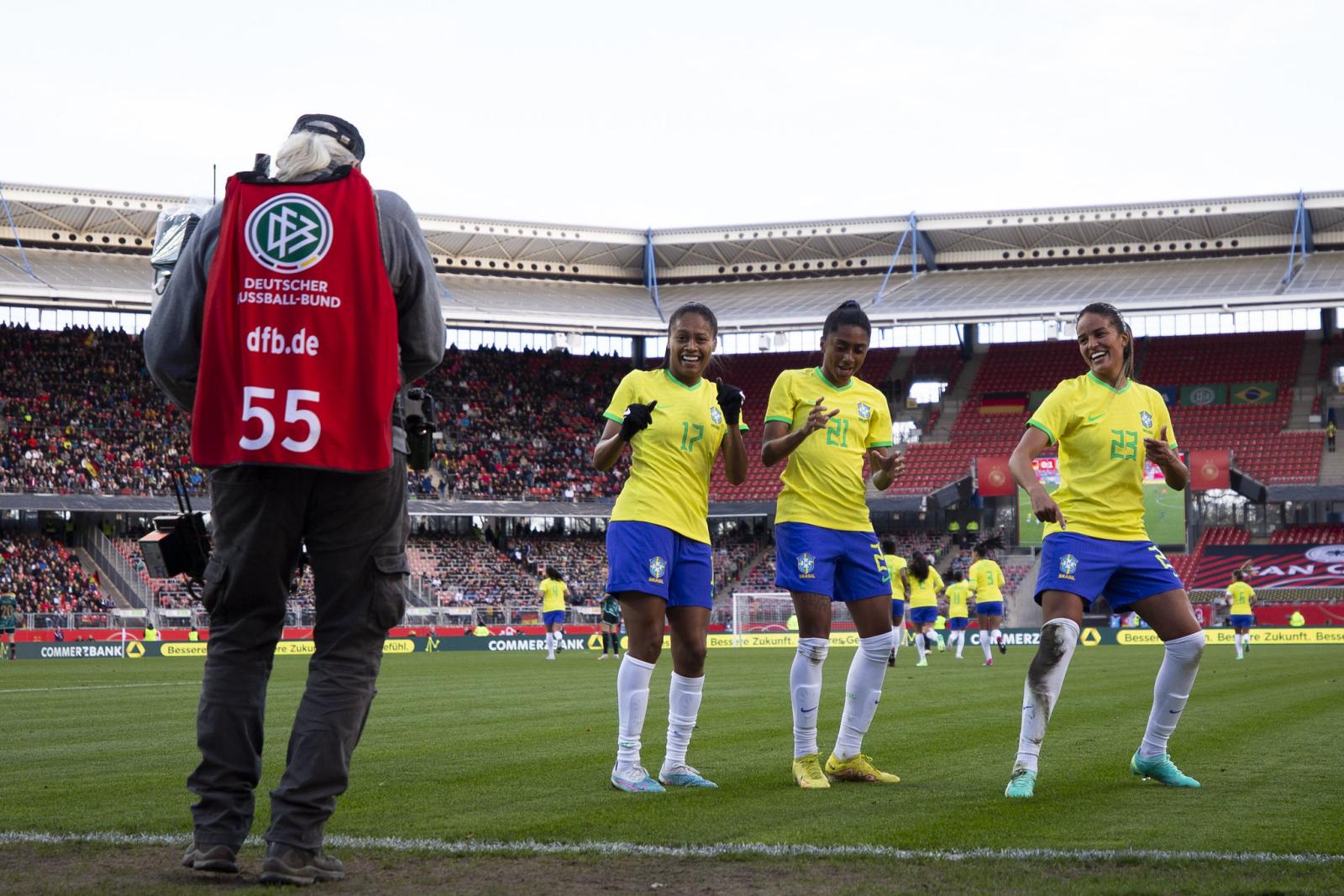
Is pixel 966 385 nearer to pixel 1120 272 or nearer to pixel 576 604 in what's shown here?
pixel 1120 272

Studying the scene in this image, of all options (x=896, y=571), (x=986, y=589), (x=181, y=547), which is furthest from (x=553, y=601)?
(x=181, y=547)

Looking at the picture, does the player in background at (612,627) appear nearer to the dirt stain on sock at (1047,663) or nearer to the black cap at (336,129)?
the dirt stain on sock at (1047,663)

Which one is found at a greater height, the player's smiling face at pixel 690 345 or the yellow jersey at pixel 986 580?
the player's smiling face at pixel 690 345

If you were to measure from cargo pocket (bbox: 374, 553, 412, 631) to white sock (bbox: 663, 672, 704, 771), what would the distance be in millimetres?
2663

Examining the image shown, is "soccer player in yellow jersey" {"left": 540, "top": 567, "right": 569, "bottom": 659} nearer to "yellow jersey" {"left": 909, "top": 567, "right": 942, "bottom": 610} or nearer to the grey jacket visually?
"yellow jersey" {"left": 909, "top": 567, "right": 942, "bottom": 610}

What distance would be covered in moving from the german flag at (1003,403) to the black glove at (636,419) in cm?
4786

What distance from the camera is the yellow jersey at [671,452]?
7.10m

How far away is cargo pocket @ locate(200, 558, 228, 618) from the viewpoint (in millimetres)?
4512

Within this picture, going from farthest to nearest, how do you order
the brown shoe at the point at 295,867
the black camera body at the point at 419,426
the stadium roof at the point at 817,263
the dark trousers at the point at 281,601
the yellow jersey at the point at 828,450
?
the stadium roof at the point at 817,263
the yellow jersey at the point at 828,450
the black camera body at the point at 419,426
the dark trousers at the point at 281,601
the brown shoe at the point at 295,867

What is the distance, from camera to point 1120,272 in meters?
51.3

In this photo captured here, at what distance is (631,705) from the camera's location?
691 cm

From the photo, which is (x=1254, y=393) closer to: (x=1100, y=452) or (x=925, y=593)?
(x=925, y=593)

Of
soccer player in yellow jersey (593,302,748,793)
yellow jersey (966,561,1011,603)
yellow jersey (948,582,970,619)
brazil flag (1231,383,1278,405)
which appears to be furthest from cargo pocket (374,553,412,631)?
brazil flag (1231,383,1278,405)

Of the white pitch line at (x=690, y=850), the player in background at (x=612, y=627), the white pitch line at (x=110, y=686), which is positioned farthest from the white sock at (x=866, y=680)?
the player in background at (x=612, y=627)
